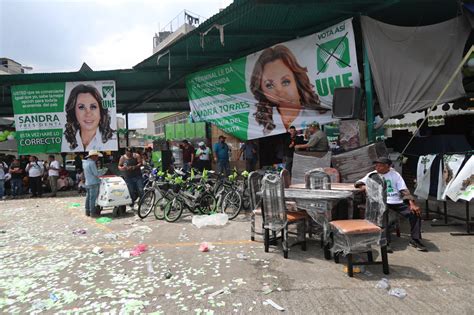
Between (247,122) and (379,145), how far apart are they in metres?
5.24

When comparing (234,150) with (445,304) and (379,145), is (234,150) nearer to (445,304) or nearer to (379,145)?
(379,145)

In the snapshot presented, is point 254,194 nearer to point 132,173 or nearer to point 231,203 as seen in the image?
point 231,203

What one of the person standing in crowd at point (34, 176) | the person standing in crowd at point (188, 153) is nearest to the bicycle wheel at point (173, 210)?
the person standing in crowd at point (188, 153)

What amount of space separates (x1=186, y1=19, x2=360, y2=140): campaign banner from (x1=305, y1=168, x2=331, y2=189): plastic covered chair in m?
4.02

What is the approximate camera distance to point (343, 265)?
464cm

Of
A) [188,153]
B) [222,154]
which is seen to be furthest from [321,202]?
[188,153]

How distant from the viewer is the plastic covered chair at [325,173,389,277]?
4.16m

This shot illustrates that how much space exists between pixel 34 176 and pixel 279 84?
1111 cm

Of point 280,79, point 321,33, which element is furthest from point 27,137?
point 321,33

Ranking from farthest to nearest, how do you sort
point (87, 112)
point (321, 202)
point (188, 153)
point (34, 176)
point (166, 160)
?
1. point (87, 112)
2. point (34, 176)
3. point (166, 160)
4. point (188, 153)
5. point (321, 202)

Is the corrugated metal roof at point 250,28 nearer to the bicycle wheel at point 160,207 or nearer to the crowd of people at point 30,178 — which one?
the crowd of people at point 30,178

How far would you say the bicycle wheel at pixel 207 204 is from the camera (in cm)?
833

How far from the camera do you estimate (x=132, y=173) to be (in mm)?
9664

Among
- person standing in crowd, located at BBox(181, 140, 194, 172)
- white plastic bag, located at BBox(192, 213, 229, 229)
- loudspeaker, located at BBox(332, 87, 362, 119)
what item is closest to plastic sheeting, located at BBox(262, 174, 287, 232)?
white plastic bag, located at BBox(192, 213, 229, 229)
